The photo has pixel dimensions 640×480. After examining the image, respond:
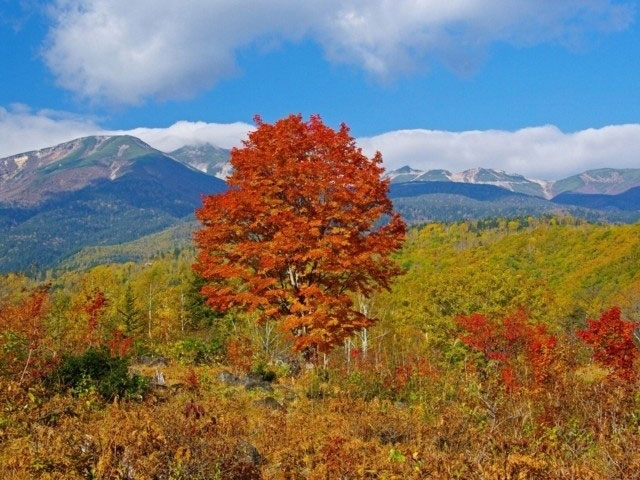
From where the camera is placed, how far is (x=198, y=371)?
54.3 feet

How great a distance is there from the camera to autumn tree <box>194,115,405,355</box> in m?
18.8

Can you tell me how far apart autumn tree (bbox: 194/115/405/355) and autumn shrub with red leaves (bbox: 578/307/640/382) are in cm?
660

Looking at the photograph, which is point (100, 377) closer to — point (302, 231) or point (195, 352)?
point (195, 352)

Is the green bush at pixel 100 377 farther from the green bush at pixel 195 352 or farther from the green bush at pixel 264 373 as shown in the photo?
the green bush at pixel 195 352

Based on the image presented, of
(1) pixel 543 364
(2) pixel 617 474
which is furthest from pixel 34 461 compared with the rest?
(1) pixel 543 364

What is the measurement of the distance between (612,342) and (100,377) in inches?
556

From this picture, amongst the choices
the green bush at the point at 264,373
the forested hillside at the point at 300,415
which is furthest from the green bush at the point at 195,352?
the green bush at the point at 264,373

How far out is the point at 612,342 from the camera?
56.3 feet

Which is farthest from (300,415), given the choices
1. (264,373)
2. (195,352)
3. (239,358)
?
(195,352)

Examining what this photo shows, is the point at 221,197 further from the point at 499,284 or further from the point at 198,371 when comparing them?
the point at 499,284

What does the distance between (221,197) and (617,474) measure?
15.9 m

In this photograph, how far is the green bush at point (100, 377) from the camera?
40.4 feet

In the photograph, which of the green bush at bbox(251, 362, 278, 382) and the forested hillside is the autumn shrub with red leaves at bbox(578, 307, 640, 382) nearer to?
the forested hillside

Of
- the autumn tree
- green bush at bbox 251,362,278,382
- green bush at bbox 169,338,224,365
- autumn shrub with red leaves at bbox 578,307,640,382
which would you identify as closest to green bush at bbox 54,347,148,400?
green bush at bbox 251,362,278,382
